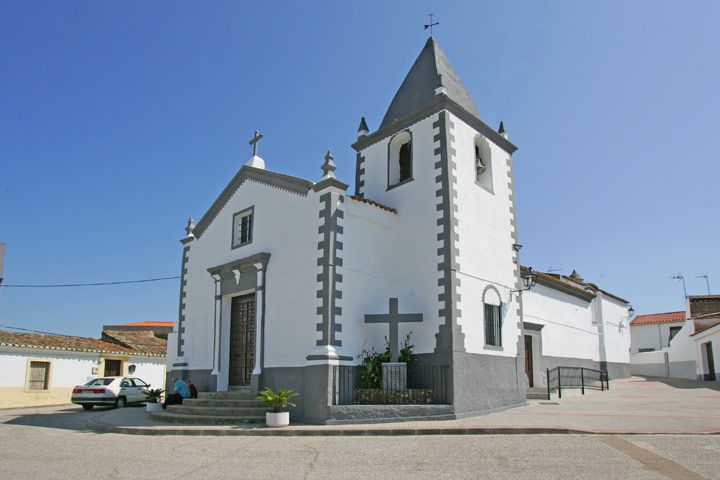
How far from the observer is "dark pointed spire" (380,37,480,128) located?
1708 centimetres

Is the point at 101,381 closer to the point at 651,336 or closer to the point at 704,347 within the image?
the point at 704,347

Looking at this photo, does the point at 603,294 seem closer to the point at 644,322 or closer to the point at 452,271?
the point at 452,271

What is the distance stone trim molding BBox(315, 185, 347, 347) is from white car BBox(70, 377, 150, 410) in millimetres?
11143

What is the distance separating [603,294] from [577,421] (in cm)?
1690

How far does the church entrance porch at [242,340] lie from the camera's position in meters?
16.5

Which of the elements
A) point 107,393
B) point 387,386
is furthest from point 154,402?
point 387,386

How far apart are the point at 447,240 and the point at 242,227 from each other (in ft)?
20.8

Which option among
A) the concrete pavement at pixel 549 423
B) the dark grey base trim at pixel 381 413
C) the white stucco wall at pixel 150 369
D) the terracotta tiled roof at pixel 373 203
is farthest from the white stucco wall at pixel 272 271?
the white stucco wall at pixel 150 369

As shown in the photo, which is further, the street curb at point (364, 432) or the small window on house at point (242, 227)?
the small window on house at point (242, 227)

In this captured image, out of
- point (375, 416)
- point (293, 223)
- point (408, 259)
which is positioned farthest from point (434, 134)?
point (375, 416)

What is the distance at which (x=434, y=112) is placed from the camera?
53.7 feet

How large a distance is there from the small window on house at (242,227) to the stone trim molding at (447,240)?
5510 millimetres

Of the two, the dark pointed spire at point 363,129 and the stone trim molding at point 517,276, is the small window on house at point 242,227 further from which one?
the stone trim molding at point 517,276

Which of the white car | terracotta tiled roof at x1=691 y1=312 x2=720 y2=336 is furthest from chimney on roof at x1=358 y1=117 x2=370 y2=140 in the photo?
terracotta tiled roof at x1=691 y1=312 x2=720 y2=336
